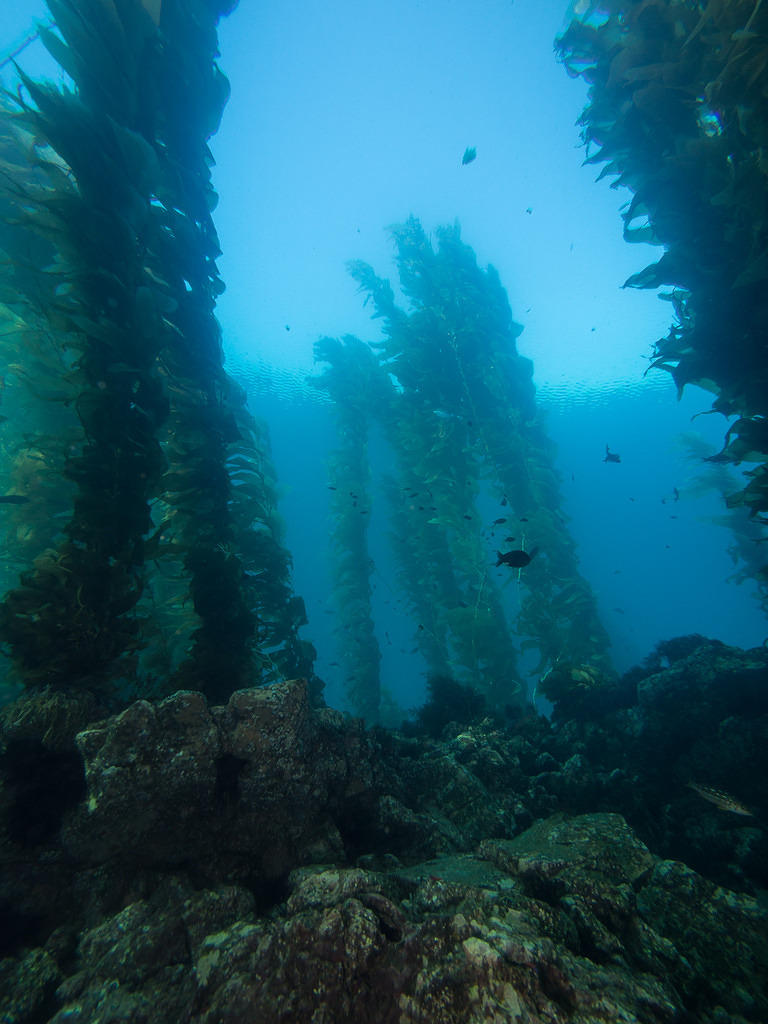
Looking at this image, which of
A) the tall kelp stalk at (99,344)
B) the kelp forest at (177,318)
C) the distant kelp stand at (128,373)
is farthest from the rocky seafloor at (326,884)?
the kelp forest at (177,318)

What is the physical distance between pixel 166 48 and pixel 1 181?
3.86 metres

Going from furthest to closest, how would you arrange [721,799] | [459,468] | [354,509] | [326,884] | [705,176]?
1. [354,509]
2. [459,468]
3. [705,176]
4. [721,799]
5. [326,884]

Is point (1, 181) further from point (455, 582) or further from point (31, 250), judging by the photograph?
point (455, 582)

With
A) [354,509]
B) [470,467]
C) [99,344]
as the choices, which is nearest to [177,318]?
[99,344]

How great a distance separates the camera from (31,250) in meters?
5.23

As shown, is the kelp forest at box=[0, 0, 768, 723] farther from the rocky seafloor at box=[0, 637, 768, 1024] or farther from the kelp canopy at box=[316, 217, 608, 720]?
the rocky seafloor at box=[0, 637, 768, 1024]

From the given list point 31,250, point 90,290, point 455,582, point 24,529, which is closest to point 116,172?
point 90,290

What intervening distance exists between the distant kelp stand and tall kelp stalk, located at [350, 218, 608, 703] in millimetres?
5153

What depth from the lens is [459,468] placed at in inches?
444

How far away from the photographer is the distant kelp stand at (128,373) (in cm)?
316

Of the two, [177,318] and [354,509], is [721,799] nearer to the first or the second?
[177,318]

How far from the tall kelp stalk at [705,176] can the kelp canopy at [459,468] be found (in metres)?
4.97

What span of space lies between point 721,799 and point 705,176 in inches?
262

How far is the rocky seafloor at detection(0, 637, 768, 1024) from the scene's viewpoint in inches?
55.0
